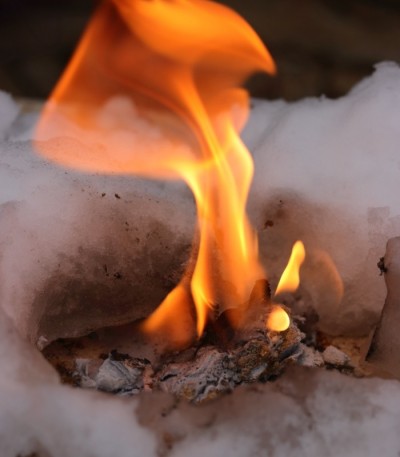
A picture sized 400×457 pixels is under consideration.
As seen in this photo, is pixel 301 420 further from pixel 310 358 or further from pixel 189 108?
pixel 189 108

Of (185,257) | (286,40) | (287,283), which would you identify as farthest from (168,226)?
(286,40)

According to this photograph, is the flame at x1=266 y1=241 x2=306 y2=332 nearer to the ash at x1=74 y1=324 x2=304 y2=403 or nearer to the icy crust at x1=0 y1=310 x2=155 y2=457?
the ash at x1=74 y1=324 x2=304 y2=403

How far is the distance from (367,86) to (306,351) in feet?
1.64

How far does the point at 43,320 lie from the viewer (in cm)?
77

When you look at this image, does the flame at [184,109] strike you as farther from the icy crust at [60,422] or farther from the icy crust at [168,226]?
the icy crust at [60,422]

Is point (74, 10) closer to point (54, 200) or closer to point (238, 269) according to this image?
point (54, 200)

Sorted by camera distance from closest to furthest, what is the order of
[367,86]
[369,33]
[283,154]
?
[283,154], [367,86], [369,33]

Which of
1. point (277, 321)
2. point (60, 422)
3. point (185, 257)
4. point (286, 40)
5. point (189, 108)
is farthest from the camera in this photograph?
point (286, 40)

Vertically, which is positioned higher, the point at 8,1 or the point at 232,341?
the point at 8,1

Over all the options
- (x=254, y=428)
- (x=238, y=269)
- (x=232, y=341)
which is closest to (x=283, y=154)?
(x=238, y=269)

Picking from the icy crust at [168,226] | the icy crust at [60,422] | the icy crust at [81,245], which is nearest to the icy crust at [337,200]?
the icy crust at [168,226]

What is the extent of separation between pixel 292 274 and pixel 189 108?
14.4 inches

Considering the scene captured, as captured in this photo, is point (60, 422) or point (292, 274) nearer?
point (60, 422)

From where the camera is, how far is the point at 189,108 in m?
1.03
